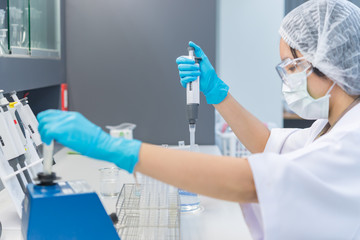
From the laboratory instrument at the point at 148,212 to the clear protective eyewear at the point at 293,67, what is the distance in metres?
0.50

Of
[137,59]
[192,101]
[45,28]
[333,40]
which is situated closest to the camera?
[333,40]

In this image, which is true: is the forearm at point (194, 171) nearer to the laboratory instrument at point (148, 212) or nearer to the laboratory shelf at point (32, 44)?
the laboratory instrument at point (148, 212)

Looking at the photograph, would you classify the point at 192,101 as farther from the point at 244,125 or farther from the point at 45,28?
the point at 45,28

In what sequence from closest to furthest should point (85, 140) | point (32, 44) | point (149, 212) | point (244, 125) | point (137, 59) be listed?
point (85, 140), point (149, 212), point (244, 125), point (32, 44), point (137, 59)

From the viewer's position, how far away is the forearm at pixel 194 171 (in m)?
1.00

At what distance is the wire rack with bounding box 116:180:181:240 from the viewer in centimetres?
135

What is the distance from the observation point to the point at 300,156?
107cm

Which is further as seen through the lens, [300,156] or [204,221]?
[204,221]

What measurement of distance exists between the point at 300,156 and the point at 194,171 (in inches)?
9.7

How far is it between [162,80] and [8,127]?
50.5 inches

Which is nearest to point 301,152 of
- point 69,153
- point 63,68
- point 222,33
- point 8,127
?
point 8,127

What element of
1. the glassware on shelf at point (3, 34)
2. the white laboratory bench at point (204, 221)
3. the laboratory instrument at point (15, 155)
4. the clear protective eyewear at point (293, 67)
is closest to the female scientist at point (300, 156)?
the clear protective eyewear at point (293, 67)

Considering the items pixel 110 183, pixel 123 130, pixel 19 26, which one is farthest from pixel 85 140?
pixel 123 130

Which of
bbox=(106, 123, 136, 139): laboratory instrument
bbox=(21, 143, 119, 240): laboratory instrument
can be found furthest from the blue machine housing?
bbox=(106, 123, 136, 139): laboratory instrument
